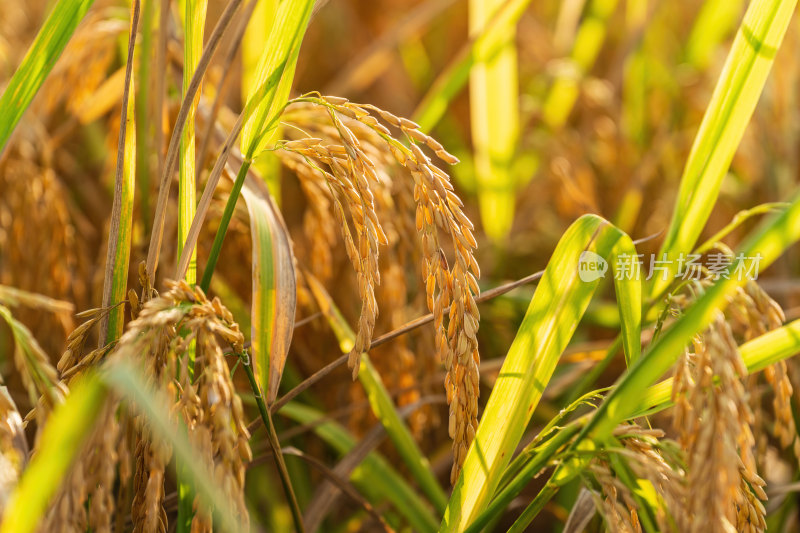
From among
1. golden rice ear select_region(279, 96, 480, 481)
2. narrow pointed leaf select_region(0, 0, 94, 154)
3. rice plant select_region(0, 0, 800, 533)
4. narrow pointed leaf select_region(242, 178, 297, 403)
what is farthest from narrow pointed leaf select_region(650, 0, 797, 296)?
narrow pointed leaf select_region(0, 0, 94, 154)

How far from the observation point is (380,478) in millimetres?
970

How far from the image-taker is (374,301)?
632mm

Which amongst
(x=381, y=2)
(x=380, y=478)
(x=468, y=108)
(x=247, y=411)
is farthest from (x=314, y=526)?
(x=381, y=2)

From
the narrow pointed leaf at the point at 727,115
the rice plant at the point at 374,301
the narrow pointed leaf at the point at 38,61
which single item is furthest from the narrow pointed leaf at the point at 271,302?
the narrow pointed leaf at the point at 727,115

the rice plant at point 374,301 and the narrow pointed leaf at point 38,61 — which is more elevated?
the narrow pointed leaf at point 38,61

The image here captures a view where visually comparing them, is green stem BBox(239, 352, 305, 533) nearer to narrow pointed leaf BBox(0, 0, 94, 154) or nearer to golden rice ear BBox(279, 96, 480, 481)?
golden rice ear BBox(279, 96, 480, 481)

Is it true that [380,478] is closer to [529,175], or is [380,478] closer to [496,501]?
[496,501]

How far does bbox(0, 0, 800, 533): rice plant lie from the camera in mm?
549

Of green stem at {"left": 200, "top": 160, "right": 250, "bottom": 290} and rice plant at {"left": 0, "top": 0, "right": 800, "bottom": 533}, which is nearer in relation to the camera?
rice plant at {"left": 0, "top": 0, "right": 800, "bottom": 533}

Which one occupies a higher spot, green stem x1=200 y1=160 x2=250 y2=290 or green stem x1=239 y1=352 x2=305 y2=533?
green stem x1=200 y1=160 x2=250 y2=290

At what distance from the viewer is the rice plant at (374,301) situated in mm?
549

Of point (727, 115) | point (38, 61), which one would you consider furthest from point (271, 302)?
point (727, 115)

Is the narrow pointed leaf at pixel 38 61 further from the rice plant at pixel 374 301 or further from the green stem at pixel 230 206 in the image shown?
the green stem at pixel 230 206

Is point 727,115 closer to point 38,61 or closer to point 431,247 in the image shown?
point 431,247
